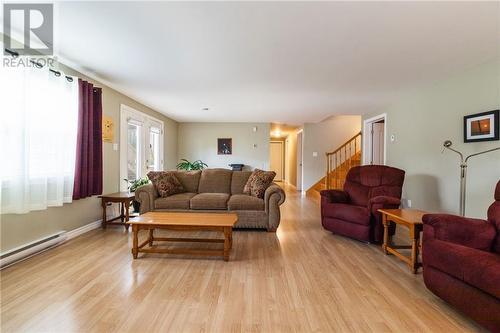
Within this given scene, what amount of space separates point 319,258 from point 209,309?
1.44 metres

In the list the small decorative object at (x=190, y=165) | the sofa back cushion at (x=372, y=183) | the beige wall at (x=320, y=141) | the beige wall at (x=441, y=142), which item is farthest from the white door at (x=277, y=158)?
the sofa back cushion at (x=372, y=183)

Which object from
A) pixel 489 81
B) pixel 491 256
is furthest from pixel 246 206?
pixel 489 81

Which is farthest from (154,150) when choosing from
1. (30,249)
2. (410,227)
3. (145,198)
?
(410,227)

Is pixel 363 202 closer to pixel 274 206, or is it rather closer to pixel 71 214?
pixel 274 206

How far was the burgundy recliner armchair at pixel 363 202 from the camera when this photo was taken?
10.5ft

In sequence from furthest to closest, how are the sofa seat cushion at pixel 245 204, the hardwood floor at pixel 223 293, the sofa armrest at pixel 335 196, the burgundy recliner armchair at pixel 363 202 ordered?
the sofa seat cushion at pixel 245 204
the sofa armrest at pixel 335 196
the burgundy recliner armchair at pixel 363 202
the hardwood floor at pixel 223 293

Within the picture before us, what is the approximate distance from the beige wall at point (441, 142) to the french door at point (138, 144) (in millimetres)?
5010

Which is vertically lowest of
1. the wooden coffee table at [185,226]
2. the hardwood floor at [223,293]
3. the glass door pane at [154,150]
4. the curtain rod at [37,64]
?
the hardwood floor at [223,293]

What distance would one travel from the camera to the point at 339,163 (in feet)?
25.4

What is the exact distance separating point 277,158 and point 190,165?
5.84m

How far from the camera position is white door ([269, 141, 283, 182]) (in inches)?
490

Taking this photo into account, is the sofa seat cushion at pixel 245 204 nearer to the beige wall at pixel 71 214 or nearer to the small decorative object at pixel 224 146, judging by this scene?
the beige wall at pixel 71 214

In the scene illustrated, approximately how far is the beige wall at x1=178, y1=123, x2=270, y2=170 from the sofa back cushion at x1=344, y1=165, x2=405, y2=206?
410 centimetres

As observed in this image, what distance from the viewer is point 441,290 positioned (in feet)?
6.08
